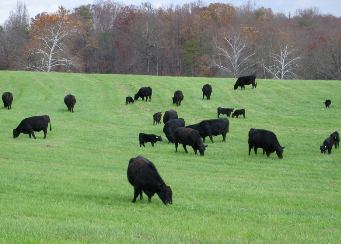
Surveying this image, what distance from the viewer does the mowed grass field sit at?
8430 millimetres

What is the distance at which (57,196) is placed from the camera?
12.1 m

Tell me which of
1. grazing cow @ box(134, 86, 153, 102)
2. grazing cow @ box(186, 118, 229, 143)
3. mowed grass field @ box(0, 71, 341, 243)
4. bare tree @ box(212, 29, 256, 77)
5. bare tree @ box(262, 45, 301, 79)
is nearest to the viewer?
mowed grass field @ box(0, 71, 341, 243)

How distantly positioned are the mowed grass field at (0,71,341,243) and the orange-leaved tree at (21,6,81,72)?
3501 centimetres

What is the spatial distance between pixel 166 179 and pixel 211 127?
10539 mm

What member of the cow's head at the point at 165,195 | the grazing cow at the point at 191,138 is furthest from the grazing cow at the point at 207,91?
the cow's head at the point at 165,195

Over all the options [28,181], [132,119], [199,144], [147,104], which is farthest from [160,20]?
[28,181]

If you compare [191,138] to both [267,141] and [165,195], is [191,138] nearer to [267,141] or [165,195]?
[267,141]

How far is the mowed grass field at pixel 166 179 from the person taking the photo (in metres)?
8.43

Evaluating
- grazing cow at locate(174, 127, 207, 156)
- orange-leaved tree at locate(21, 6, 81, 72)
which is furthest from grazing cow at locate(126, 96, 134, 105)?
orange-leaved tree at locate(21, 6, 81, 72)

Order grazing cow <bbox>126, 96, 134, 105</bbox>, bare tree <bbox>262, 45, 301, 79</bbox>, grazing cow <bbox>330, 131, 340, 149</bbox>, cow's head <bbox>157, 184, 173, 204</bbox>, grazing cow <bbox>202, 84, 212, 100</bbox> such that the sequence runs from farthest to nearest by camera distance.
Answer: bare tree <bbox>262, 45, 301, 79</bbox> → grazing cow <bbox>202, 84, 212, 100</bbox> → grazing cow <bbox>126, 96, 134, 105</bbox> → grazing cow <bbox>330, 131, 340, 149</bbox> → cow's head <bbox>157, 184, 173, 204</bbox>

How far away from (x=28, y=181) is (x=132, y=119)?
20865 mm

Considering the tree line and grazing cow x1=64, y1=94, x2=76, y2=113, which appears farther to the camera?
the tree line

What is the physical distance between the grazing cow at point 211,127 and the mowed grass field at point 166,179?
1.06 meters

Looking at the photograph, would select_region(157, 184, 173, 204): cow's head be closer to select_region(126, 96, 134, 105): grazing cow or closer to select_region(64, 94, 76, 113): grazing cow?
select_region(64, 94, 76, 113): grazing cow
